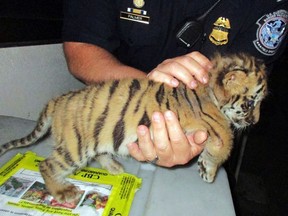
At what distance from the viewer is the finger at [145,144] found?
812 mm

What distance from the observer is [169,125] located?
792mm

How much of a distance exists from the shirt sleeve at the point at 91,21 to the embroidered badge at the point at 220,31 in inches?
15.6

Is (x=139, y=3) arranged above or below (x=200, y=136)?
above

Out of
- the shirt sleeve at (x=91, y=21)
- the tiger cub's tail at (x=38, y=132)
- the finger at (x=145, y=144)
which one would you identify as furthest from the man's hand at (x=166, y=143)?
the shirt sleeve at (x=91, y=21)

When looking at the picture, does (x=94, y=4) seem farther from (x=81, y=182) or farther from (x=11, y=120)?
(x=81, y=182)

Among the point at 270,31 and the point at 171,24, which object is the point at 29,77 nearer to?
the point at 171,24

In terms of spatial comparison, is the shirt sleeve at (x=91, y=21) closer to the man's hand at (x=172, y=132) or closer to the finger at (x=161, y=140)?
the man's hand at (x=172, y=132)

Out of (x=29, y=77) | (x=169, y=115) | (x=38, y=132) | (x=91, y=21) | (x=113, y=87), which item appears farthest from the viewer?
(x=29, y=77)

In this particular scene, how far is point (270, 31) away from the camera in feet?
4.13

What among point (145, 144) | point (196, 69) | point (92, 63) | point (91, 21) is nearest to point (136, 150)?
point (145, 144)

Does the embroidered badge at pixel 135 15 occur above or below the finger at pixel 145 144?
above

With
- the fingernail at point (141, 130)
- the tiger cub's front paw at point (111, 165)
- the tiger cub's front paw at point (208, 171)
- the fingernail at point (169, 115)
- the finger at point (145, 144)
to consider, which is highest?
the fingernail at point (169, 115)

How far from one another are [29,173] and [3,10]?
66 cm

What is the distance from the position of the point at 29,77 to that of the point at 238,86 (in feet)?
2.93
